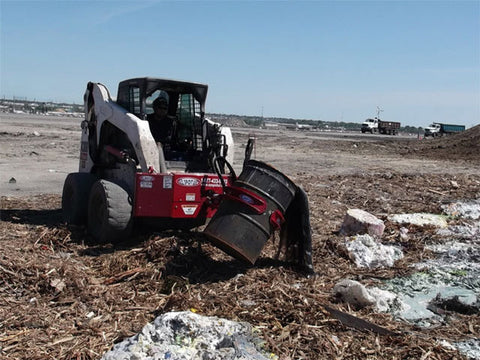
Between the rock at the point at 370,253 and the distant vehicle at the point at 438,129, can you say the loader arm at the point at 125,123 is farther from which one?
the distant vehicle at the point at 438,129

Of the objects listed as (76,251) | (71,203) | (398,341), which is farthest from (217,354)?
(71,203)

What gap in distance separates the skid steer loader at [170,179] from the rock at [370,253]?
0.92 meters

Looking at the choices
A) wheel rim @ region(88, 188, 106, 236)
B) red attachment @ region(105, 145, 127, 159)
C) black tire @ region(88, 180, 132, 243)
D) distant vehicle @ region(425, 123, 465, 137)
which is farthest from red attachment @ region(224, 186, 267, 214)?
distant vehicle @ region(425, 123, 465, 137)

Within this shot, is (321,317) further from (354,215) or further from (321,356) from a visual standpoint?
(354,215)

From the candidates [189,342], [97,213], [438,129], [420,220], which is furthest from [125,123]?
[438,129]

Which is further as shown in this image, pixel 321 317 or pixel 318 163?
pixel 318 163

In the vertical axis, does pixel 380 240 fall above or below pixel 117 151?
below

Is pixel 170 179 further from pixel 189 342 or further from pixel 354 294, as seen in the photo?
pixel 189 342

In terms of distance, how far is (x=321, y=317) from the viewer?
15.0 feet

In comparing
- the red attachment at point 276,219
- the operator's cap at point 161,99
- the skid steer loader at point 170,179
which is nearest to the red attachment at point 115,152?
the skid steer loader at point 170,179

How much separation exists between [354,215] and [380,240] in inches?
20.1

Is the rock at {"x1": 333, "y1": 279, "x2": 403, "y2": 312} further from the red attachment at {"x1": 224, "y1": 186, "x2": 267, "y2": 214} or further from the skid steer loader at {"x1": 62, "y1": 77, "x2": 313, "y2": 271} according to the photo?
the red attachment at {"x1": 224, "y1": 186, "x2": 267, "y2": 214}

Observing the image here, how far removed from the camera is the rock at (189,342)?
3.72m

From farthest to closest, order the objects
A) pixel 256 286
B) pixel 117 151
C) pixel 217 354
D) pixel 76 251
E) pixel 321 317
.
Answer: pixel 117 151, pixel 76 251, pixel 256 286, pixel 321 317, pixel 217 354
